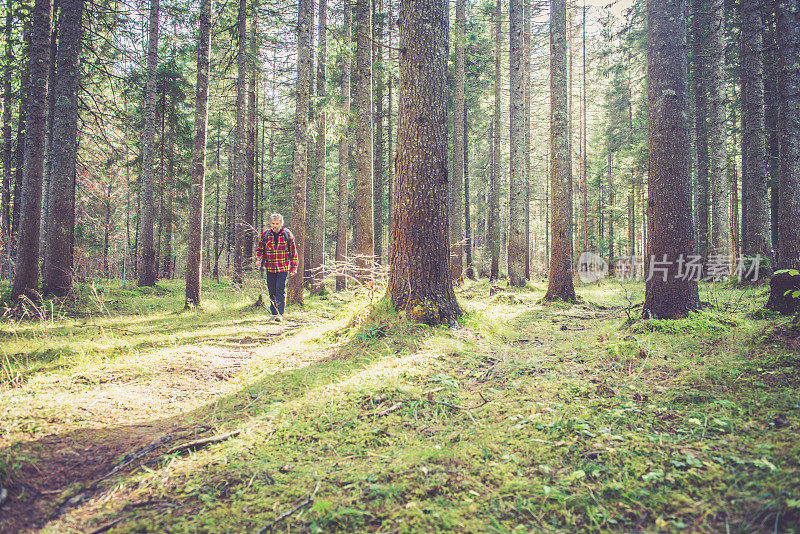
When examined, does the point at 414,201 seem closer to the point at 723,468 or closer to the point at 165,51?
the point at 723,468

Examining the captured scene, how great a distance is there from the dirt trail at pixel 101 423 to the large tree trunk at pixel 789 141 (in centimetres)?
1142

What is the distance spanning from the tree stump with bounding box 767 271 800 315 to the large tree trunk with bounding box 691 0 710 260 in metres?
12.2

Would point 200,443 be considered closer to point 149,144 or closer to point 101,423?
point 101,423

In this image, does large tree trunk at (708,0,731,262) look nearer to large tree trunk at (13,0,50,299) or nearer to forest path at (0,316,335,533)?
forest path at (0,316,335,533)

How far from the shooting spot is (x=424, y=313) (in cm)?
519

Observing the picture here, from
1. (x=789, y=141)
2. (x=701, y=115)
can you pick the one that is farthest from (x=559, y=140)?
(x=701, y=115)

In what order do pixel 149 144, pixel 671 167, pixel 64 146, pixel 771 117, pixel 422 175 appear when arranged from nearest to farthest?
pixel 422 175 → pixel 671 167 → pixel 64 146 → pixel 149 144 → pixel 771 117

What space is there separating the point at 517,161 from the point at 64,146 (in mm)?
12855

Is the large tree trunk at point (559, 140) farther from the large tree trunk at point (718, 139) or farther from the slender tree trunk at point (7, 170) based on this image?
the slender tree trunk at point (7, 170)

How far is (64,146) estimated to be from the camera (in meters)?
8.77

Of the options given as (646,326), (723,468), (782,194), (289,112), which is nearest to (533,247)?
(289,112)

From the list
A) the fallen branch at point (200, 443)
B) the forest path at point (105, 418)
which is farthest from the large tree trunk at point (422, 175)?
the fallen branch at point (200, 443)

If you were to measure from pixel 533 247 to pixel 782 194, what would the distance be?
38730 millimetres

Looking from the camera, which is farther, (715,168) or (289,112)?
(289,112)
